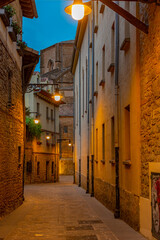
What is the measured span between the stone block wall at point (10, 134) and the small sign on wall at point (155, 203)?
524 centimetres

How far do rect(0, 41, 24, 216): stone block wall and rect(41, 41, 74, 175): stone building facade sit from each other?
117 ft

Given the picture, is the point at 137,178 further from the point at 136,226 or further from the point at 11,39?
the point at 11,39

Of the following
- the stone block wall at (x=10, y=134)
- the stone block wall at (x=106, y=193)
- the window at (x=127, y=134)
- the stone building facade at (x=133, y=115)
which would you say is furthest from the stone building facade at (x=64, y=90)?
the window at (x=127, y=134)

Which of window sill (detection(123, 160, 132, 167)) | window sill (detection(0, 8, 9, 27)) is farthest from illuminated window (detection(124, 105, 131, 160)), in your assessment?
window sill (detection(0, 8, 9, 27))

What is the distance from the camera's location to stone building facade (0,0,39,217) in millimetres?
11398

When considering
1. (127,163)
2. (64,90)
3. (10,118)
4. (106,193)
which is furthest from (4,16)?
(64,90)

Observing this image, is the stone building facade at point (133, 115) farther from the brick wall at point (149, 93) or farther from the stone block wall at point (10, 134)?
the stone block wall at point (10, 134)

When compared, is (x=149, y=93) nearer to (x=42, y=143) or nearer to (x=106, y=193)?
(x=106, y=193)

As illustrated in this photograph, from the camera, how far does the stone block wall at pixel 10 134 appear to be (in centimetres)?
1141

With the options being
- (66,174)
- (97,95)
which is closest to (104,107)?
(97,95)

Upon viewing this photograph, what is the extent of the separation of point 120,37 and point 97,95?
6.71 m

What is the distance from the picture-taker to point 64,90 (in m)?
55.4

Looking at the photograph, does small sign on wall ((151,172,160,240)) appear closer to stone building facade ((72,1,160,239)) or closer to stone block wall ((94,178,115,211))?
stone building facade ((72,1,160,239))

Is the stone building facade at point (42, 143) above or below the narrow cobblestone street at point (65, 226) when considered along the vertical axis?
above
